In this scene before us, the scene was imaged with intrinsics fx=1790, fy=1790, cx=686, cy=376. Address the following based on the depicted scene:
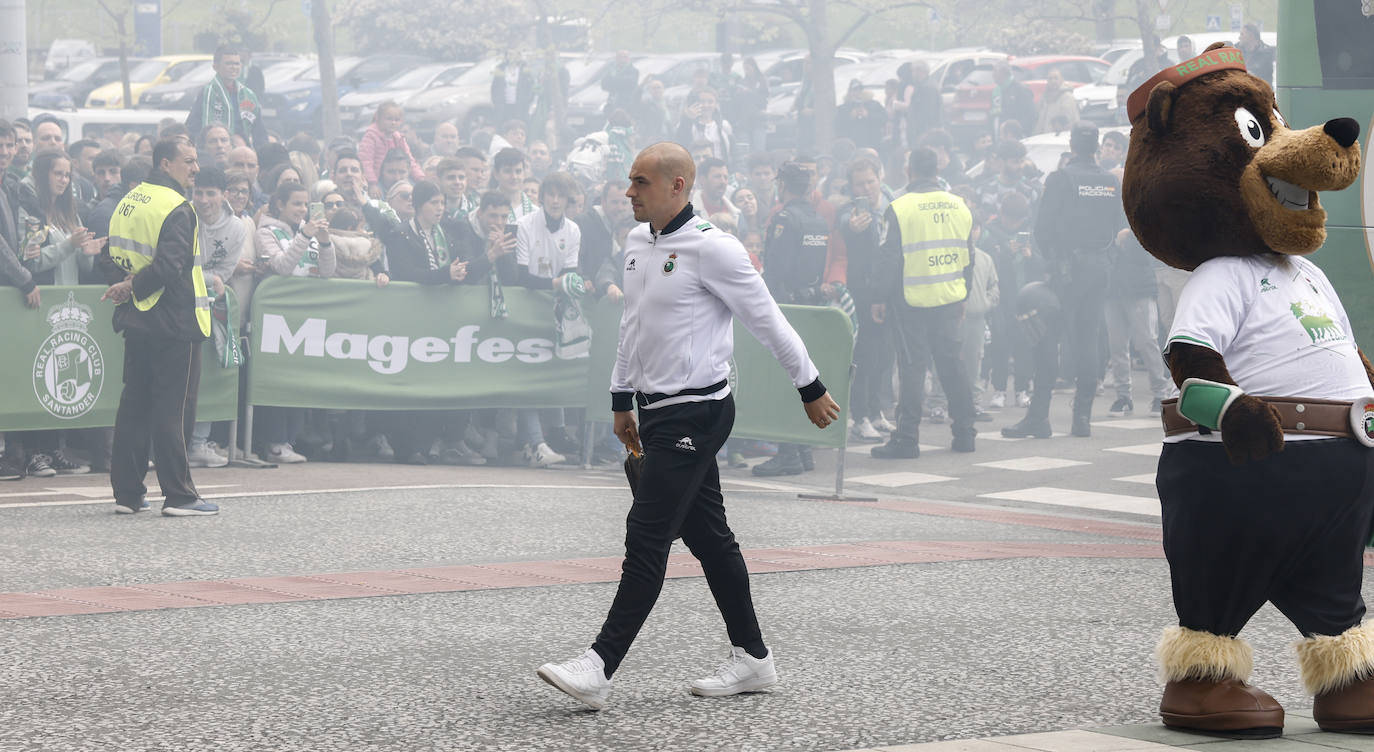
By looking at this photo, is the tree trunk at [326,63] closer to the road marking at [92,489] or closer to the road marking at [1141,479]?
the road marking at [92,489]

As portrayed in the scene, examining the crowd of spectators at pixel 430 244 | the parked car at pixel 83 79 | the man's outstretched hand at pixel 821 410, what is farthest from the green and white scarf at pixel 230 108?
the parked car at pixel 83 79

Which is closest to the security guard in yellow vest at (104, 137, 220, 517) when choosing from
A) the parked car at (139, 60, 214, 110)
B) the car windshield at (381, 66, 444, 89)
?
the car windshield at (381, 66, 444, 89)

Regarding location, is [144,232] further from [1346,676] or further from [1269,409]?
[1346,676]

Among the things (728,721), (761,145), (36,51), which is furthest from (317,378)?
(36,51)

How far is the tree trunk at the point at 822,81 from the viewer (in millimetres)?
25906

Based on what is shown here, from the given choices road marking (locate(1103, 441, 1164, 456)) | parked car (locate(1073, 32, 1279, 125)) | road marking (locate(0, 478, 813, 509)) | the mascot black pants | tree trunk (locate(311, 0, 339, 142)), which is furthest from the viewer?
tree trunk (locate(311, 0, 339, 142))

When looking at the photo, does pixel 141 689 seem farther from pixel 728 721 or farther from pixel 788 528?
pixel 788 528

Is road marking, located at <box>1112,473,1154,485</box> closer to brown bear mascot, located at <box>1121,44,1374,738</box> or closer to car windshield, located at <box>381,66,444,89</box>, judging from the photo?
brown bear mascot, located at <box>1121,44,1374,738</box>

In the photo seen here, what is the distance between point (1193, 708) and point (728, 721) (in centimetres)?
127

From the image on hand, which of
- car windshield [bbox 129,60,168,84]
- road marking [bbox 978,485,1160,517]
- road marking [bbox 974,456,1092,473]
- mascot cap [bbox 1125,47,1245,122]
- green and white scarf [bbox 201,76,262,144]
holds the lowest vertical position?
road marking [bbox 978,485,1160,517]

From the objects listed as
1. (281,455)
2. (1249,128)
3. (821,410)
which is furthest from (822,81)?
(1249,128)

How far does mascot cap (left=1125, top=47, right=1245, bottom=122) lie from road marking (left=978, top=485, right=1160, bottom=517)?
5.81m

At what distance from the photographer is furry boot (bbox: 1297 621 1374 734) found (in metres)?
4.75

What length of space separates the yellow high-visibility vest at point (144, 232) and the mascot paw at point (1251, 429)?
6.27 metres
